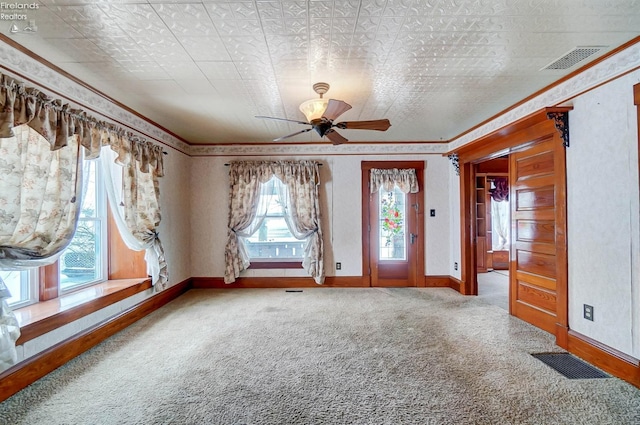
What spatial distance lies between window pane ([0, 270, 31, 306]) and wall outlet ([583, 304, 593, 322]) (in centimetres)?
493

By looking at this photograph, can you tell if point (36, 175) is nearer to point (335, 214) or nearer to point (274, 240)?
point (274, 240)

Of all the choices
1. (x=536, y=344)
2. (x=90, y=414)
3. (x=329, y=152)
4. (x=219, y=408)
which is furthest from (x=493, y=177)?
(x=90, y=414)

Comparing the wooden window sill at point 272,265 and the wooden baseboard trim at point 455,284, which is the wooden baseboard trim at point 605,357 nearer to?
the wooden baseboard trim at point 455,284

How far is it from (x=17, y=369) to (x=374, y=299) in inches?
147

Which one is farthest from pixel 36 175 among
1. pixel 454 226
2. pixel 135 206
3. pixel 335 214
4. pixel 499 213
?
pixel 499 213

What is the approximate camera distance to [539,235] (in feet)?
10.2

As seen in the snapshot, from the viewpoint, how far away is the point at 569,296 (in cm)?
264

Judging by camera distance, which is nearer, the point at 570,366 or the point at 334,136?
the point at 570,366

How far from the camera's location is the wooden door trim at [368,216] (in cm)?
490

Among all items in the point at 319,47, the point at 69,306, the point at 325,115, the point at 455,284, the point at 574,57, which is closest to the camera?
the point at 319,47

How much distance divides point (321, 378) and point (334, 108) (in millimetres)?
2262

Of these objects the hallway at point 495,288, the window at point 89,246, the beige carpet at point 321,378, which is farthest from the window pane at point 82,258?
the hallway at point 495,288

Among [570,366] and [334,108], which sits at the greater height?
[334,108]

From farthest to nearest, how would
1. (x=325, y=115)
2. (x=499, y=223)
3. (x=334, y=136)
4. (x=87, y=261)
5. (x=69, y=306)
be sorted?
1. (x=499, y=223)
2. (x=87, y=261)
3. (x=334, y=136)
4. (x=325, y=115)
5. (x=69, y=306)
